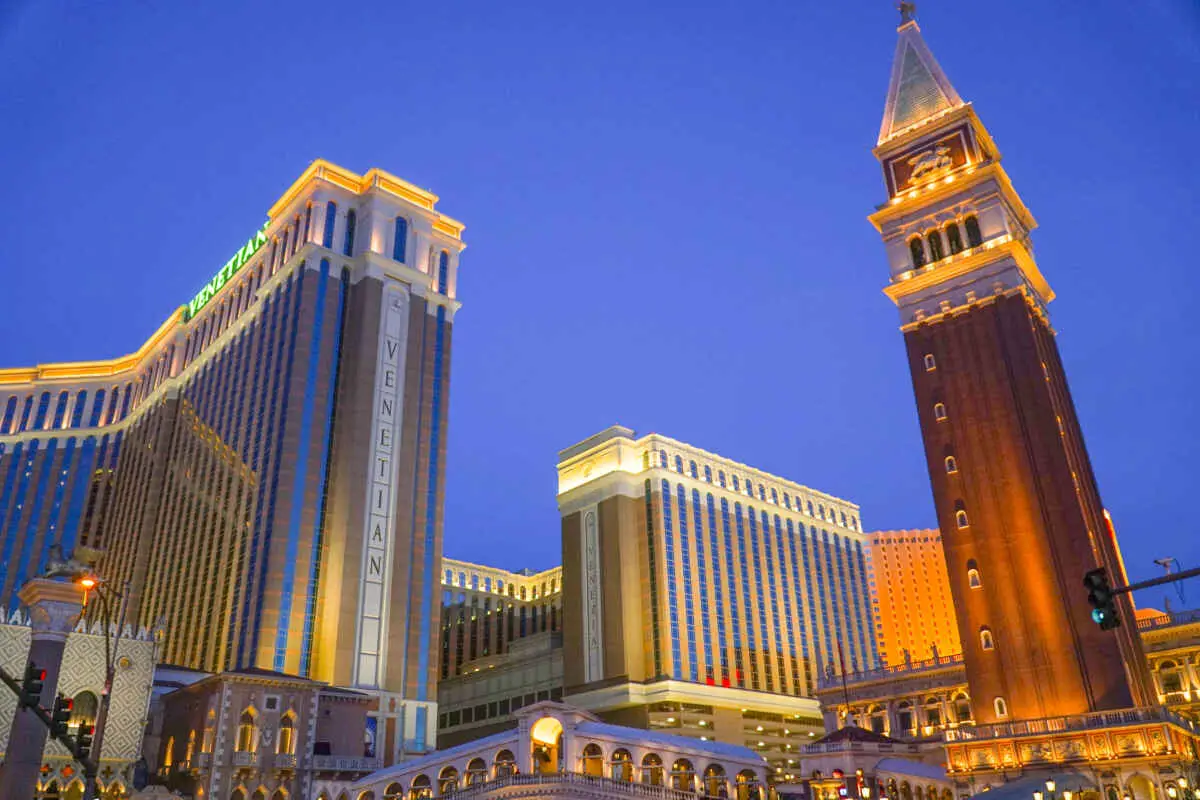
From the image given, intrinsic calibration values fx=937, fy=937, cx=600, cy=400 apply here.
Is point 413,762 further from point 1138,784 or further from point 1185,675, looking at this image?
point 1185,675

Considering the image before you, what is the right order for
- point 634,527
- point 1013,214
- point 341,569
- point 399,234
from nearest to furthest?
point 1013,214, point 341,569, point 399,234, point 634,527

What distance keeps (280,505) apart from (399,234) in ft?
118

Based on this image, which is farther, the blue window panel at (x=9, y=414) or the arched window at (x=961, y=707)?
the blue window panel at (x=9, y=414)

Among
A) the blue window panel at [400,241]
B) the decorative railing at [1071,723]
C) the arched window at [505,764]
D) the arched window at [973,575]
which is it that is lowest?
the arched window at [505,764]

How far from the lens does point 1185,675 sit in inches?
2894

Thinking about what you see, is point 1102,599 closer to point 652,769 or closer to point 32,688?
point 32,688

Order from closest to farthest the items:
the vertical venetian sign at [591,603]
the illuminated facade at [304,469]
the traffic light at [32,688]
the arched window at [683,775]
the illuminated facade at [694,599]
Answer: the traffic light at [32,688]
the arched window at [683,775]
the illuminated facade at [304,469]
the illuminated facade at [694,599]
the vertical venetian sign at [591,603]

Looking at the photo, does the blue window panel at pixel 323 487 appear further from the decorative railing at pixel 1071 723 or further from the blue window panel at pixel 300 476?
the decorative railing at pixel 1071 723

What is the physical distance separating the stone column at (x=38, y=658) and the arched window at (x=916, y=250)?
69201 millimetres

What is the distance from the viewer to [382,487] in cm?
9662

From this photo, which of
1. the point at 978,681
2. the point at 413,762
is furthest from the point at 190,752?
the point at 978,681

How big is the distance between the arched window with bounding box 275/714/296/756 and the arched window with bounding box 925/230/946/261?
6322 centimetres

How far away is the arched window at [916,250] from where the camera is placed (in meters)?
81.4

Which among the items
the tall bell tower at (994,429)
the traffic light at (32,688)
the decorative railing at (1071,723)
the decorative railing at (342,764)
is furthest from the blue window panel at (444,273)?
the traffic light at (32,688)
